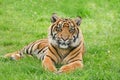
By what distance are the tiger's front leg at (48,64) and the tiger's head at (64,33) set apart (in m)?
0.28

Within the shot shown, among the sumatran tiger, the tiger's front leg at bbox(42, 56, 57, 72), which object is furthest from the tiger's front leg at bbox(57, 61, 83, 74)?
the tiger's front leg at bbox(42, 56, 57, 72)

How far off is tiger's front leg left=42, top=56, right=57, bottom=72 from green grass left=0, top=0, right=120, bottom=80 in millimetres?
125

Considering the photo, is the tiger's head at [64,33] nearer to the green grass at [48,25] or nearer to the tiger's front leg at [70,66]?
the tiger's front leg at [70,66]

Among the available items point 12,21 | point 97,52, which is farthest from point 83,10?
point 97,52

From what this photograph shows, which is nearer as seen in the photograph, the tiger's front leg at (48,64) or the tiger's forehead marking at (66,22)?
the tiger's front leg at (48,64)

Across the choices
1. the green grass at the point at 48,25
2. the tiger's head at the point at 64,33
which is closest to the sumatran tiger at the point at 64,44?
the tiger's head at the point at 64,33

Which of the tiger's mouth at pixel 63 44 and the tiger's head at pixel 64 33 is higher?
the tiger's head at pixel 64 33

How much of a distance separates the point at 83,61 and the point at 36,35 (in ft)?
8.90

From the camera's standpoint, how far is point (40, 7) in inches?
514

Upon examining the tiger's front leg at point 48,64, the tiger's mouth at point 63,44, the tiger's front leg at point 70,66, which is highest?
the tiger's mouth at point 63,44

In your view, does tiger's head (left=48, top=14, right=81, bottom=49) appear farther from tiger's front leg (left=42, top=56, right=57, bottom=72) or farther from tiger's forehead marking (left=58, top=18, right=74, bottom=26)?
→ tiger's front leg (left=42, top=56, right=57, bottom=72)

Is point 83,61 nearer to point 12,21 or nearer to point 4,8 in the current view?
point 12,21

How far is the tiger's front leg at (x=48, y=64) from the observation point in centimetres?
697

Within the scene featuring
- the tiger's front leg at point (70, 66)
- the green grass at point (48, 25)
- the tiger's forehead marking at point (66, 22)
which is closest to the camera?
the green grass at point (48, 25)
